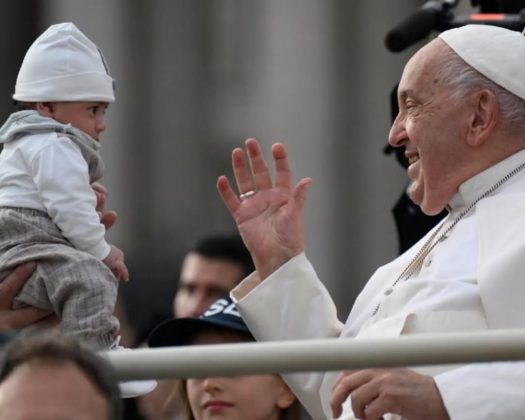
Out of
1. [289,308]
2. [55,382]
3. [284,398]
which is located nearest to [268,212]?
[289,308]

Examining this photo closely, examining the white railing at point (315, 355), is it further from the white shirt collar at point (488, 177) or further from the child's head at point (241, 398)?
the child's head at point (241, 398)

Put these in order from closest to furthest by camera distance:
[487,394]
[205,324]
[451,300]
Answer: [487,394] → [451,300] → [205,324]

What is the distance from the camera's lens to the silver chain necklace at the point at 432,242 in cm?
545

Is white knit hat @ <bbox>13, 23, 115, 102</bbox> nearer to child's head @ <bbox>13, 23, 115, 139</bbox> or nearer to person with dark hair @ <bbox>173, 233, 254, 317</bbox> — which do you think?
child's head @ <bbox>13, 23, 115, 139</bbox>

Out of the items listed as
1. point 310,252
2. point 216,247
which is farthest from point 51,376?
point 310,252

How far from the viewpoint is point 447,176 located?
5.46 m

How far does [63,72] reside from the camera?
586 centimetres

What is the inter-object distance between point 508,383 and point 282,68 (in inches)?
275

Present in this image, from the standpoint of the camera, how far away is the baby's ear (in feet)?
18.9

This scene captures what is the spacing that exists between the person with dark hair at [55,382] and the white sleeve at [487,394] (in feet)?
4.58

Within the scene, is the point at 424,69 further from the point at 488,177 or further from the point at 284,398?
the point at 284,398

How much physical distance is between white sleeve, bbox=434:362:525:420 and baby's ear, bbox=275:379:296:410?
0.91 m

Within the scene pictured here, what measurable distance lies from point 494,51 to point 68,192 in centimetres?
114

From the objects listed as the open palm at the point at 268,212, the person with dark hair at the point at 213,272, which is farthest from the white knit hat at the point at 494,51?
the person with dark hair at the point at 213,272
